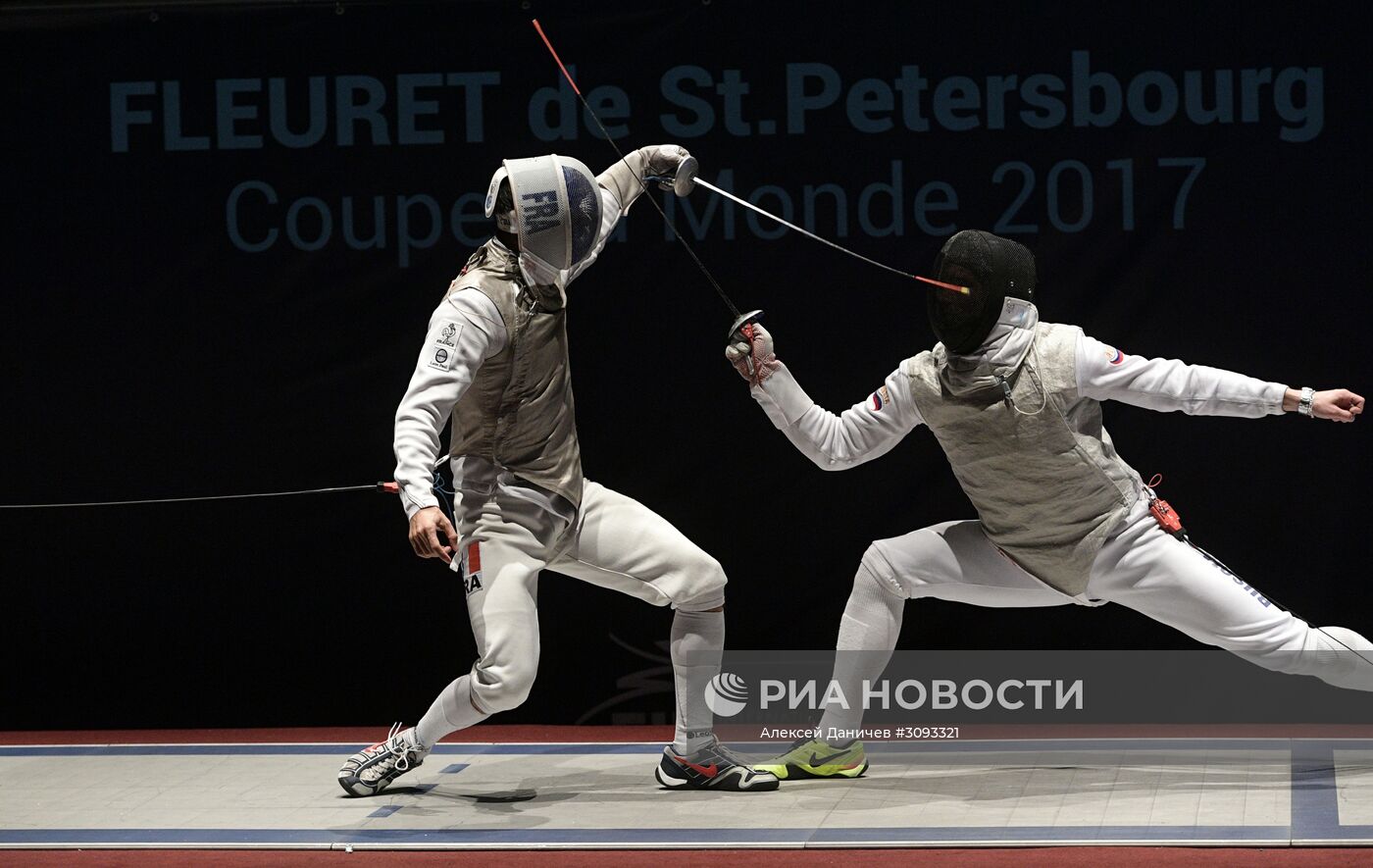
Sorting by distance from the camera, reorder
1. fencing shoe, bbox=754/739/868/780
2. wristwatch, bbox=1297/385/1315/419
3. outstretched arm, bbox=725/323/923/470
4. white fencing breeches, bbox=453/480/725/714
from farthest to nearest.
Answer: fencing shoe, bbox=754/739/868/780, outstretched arm, bbox=725/323/923/470, white fencing breeches, bbox=453/480/725/714, wristwatch, bbox=1297/385/1315/419

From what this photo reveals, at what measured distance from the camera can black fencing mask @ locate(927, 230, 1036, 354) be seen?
3.48 m

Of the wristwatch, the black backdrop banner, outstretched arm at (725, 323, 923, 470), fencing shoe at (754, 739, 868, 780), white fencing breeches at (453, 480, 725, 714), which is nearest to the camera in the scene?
the wristwatch

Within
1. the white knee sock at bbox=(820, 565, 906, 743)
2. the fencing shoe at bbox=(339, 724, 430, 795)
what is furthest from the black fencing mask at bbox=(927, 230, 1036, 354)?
A: the fencing shoe at bbox=(339, 724, 430, 795)

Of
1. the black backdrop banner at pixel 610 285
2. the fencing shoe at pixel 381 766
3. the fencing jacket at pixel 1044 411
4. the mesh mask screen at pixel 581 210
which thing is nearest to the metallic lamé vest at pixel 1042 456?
the fencing jacket at pixel 1044 411

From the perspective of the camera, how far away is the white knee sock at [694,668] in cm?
366

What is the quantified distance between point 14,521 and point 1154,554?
3035mm

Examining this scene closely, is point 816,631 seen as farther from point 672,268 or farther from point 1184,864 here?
point 1184,864

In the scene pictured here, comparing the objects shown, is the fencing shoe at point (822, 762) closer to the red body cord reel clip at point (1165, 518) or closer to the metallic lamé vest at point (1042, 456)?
the metallic lamé vest at point (1042, 456)

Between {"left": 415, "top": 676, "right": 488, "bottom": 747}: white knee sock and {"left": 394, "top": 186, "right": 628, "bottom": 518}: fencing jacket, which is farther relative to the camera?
{"left": 415, "top": 676, "right": 488, "bottom": 747}: white knee sock

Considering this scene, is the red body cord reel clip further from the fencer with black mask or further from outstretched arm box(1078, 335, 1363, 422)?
outstretched arm box(1078, 335, 1363, 422)

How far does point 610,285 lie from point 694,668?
1.25 meters

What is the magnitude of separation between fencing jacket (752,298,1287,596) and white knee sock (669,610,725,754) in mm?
496

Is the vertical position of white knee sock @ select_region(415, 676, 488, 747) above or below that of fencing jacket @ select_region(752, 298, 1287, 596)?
below

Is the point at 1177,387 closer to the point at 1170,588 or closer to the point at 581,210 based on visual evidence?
the point at 1170,588
